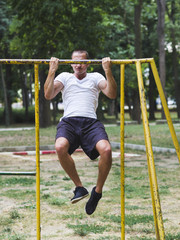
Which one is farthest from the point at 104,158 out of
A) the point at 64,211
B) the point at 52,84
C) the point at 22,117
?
the point at 22,117

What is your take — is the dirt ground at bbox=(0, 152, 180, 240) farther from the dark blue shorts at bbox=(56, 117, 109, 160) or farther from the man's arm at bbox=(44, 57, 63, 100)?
the man's arm at bbox=(44, 57, 63, 100)

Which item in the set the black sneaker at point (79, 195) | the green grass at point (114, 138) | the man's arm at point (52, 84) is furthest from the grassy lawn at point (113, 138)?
the black sneaker at point (79, 195)

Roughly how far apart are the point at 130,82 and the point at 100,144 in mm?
24277

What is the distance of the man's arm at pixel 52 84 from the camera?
13.6 ft

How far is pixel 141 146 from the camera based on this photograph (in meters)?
14.0

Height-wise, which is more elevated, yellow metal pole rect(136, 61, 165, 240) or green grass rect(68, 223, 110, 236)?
yellow metal pole rect(136, 61, 165, 240)

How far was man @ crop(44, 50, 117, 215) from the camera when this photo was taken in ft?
13.9

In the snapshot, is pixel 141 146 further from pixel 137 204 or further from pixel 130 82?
pixel 130 82

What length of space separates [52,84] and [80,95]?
0.33 metres

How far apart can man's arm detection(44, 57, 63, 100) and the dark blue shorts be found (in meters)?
0.31

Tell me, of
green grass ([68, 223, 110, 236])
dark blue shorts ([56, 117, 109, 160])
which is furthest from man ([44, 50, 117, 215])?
green grass ([68, 223, 110, 236])

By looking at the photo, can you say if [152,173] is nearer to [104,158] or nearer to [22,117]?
[104,158]

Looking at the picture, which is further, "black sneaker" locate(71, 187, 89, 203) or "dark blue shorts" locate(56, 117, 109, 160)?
"dark blue shorts" locate(56, 117, 109, 160)

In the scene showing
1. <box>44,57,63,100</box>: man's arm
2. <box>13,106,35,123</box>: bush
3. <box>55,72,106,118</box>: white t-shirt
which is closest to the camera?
<box>44,57,63,100</box>: man's arm
